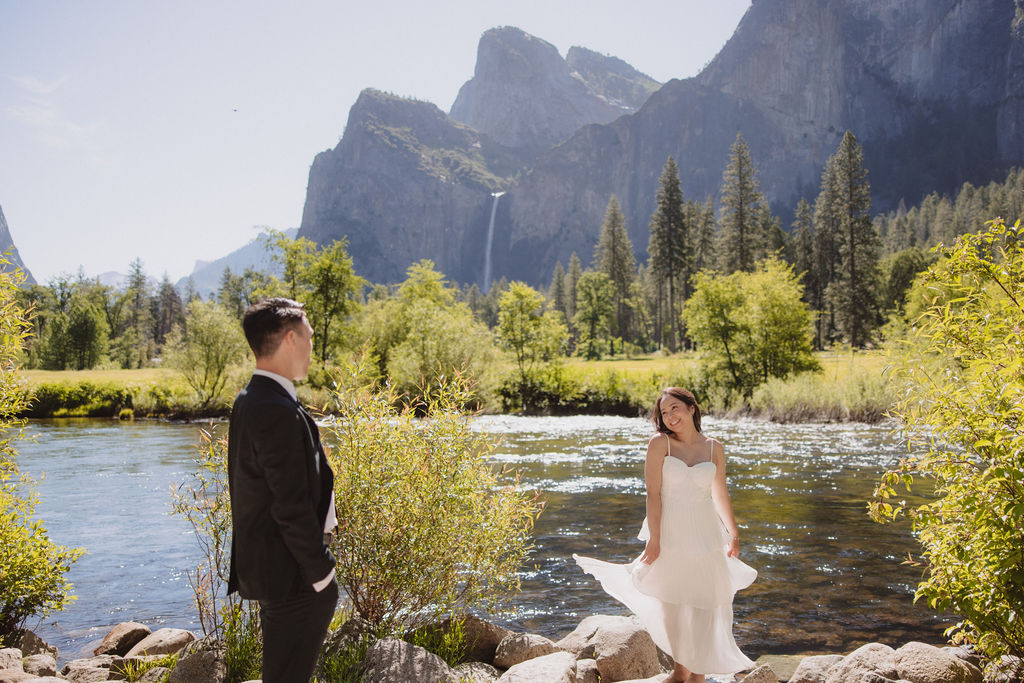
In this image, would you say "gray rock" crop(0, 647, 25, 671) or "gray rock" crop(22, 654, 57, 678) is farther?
"gray rock" crop(22, 654, 57, 678)

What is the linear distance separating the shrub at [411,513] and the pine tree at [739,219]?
6401 cm

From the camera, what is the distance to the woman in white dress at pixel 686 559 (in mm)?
5332

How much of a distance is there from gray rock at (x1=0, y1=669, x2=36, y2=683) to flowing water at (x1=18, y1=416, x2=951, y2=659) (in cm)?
270

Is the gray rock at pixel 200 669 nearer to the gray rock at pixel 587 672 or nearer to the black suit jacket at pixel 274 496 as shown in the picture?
the black suit jacket at pixel 274 496

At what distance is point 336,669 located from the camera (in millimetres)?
5406

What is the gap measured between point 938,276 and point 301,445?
5.41 metres

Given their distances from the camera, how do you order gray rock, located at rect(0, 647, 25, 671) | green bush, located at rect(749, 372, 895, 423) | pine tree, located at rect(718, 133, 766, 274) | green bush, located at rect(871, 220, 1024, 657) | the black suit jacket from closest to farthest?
the black suit jacket < green bush, located at rect(871, 220, 1024, 657) < gray rock, located at rect(0, 647, 25, 671) < green bush, located at rect(749, 372, 895, 423) < pine tree, located at rect(718, 133, 766, 274)

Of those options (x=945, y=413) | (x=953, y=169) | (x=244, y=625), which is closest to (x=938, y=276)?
(x=945, y=413)

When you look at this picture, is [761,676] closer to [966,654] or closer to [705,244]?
[966,654]

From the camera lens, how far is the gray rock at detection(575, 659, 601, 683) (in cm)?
602

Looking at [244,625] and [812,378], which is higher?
[812,378]

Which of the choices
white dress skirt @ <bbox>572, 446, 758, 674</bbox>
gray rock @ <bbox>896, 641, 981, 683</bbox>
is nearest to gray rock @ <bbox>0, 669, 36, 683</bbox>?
white dress skirt @ <bbox>572, 446, 758, 674</bbox>

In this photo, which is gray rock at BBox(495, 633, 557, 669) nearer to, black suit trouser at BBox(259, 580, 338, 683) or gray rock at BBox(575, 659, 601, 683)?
gray rock at BBox(575, 659, 601, 683)

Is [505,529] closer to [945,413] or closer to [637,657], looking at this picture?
[637,657]
